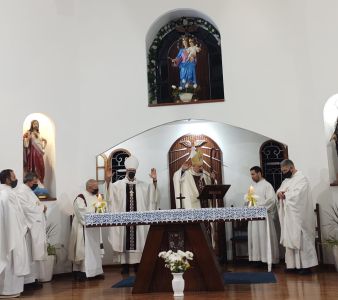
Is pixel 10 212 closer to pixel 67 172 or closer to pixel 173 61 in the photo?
pixel 67 172

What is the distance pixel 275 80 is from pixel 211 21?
1.94 m

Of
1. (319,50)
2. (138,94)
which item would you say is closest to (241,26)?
(319,50)

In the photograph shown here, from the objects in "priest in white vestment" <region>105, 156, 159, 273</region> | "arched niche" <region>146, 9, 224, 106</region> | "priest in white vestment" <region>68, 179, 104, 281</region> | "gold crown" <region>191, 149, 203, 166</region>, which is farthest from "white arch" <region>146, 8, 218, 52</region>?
"priest in white vestment" <region>68, 179, 104, 281</region>

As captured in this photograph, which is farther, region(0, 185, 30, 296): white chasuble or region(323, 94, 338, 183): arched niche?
region(323, 94, 338, 183): arched niche

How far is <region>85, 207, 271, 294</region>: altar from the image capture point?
22.7ft

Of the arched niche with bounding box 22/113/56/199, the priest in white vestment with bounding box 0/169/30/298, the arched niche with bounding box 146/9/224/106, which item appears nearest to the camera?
the priest in white vestment with bounding box 0/169/30/298

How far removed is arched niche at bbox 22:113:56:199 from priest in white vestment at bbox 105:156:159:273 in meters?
1.15

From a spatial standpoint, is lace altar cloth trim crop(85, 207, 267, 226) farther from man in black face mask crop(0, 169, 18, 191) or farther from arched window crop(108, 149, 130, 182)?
arched window crop(108, 149, 130, 182)

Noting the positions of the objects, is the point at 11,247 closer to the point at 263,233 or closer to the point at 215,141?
the point at 263,233

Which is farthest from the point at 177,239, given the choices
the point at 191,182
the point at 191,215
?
the point at 191,182

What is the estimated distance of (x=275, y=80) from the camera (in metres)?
10.1

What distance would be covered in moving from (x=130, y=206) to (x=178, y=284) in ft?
11.2

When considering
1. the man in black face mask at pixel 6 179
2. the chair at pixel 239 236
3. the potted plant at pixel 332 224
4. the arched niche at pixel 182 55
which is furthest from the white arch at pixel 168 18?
the man in black face mask at pixel 6 179

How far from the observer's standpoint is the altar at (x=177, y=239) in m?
6.92
